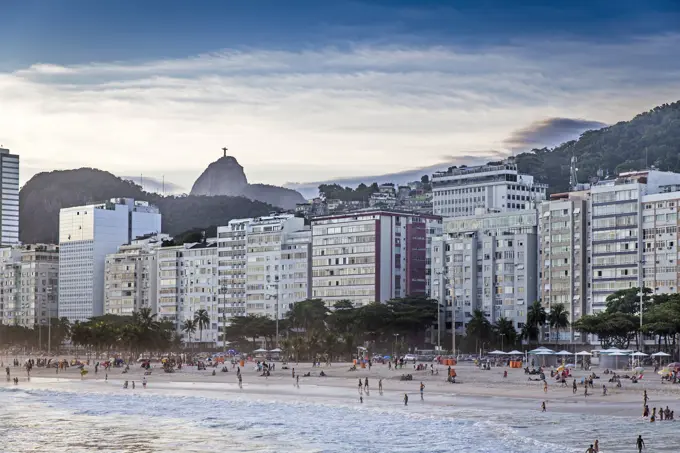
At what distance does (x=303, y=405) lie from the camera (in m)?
Result: 85.6

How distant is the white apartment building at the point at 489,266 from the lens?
17262cm

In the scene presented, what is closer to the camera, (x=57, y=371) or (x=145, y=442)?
(x=145, y=442)

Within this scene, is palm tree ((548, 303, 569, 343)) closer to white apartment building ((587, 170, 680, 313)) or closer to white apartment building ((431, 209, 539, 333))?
white apartment building ((587, 170, 680, 313))

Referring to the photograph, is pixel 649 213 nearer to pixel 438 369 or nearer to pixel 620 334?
pixel 620 334

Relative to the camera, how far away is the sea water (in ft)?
200

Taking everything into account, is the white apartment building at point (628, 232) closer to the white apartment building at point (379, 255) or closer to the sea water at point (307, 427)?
the white apartment building at point (379, 255)

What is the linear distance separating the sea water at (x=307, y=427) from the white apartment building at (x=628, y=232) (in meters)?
72.1

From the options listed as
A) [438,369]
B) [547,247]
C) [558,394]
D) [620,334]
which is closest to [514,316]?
[547,247]

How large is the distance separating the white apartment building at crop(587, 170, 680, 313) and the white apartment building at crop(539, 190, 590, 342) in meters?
1.69

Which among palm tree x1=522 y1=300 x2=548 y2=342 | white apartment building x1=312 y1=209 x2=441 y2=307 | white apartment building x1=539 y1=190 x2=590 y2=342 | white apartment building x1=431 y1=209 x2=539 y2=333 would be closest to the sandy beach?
palm tree x1=522 y1=300 x2=548 y2=342

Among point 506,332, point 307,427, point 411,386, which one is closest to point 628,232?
point 506,332

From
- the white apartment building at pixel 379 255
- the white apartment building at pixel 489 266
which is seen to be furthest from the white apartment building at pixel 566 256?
the white apartment building at pixel 379 255

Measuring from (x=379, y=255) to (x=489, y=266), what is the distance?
69.7 feet

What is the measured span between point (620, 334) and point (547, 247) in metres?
34.5
